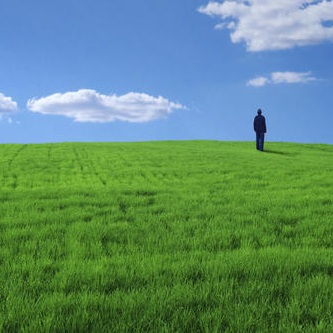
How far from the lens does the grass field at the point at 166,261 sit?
14.3 ft

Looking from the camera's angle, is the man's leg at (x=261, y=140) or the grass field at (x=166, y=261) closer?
the grass field at (x=166, y=261)

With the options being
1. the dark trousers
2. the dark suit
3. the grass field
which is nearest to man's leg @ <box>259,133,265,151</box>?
the dark trousers

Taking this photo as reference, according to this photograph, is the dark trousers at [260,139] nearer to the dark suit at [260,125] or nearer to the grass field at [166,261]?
the dark suit at [260,125]

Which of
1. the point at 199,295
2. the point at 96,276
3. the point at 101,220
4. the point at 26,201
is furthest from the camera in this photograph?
the point at 26,201

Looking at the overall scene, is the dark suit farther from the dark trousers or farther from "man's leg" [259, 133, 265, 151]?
"man's leg" [259, 133, 265, 151]

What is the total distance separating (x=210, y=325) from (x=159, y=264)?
5.93ft

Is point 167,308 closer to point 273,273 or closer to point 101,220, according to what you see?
point 273,273

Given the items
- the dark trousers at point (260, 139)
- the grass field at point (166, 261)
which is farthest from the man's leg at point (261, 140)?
the grass field at point (166, 261)

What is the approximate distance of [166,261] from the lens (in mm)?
6160

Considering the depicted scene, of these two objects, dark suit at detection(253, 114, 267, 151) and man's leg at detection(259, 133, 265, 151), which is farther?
man's leg at detection(259, 133, 265, 151)

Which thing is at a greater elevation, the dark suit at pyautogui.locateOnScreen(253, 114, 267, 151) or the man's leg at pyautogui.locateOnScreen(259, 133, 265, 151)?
the dark suit at pyautogui.locateOnScreen(253, 114, 267, 151)

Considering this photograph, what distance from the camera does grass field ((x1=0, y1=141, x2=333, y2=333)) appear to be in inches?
172

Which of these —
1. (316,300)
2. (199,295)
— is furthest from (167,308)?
(316,300)

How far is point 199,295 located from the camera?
4855 millimetres
